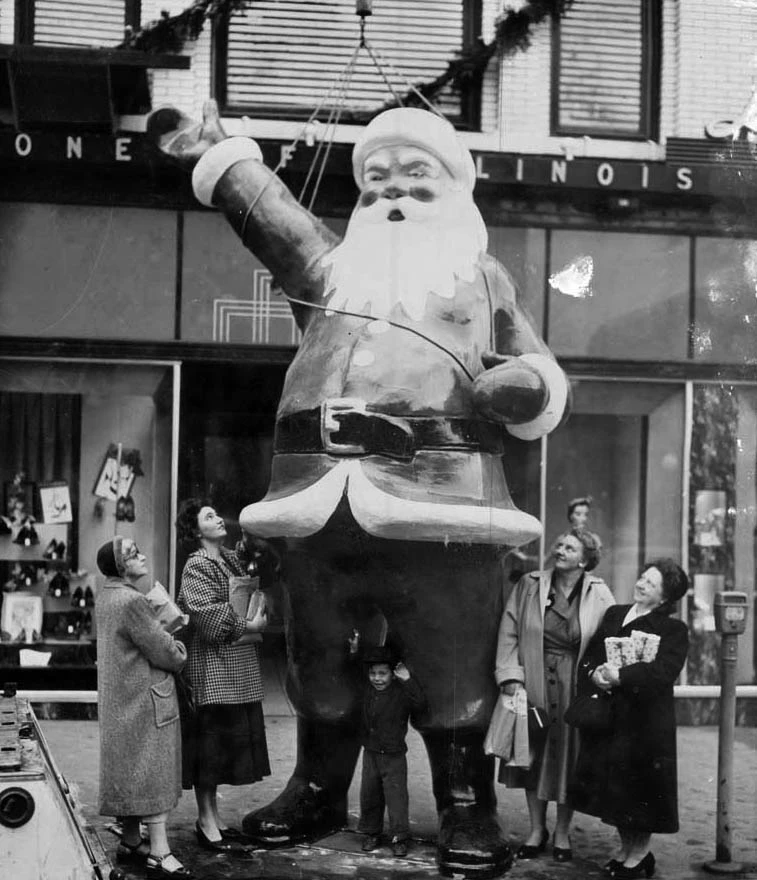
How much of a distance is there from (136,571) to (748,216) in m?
3.11

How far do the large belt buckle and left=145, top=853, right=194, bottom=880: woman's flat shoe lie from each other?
4.95 feet

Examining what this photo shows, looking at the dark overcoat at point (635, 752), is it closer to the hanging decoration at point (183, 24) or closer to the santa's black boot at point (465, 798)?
the santa's black boot at point (465, 798)

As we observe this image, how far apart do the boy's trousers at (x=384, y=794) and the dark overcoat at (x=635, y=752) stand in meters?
0.60

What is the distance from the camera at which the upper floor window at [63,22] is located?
4.93m

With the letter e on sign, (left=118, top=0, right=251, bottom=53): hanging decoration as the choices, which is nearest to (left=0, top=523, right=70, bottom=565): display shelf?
the letter e on sign

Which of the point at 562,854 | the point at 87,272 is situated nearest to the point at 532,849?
the point at 562,854

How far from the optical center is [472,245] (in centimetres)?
468

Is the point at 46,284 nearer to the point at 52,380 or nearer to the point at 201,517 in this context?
the point at 52,380

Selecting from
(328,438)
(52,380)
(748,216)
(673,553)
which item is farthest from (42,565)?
(748,216)

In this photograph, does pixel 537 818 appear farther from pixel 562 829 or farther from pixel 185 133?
pixel 185 133

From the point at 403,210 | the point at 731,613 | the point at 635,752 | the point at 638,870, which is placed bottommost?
the point at 638,870

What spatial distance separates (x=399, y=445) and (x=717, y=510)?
1.87 metres

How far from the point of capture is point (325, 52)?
5.00 metres

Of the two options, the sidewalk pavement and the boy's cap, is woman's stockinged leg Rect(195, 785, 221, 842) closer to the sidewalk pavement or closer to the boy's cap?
the sidewalk pavement
